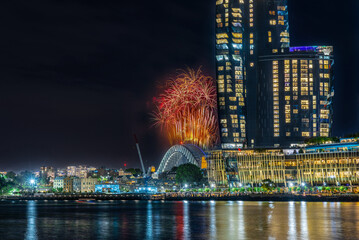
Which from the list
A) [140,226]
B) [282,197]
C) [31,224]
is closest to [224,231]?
[140,226]

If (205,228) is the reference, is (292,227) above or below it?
above

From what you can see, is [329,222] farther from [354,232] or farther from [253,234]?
[253,234]

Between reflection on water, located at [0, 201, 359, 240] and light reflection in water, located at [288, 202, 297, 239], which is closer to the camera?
light reflection in water, located at [288, 202, 297, 239]

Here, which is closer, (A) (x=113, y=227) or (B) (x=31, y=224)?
(A) (x=113, y=227)

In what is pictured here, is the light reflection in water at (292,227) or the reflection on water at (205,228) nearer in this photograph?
the light reflection in water at (292,227)

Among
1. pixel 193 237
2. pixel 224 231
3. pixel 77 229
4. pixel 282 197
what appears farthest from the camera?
pixel 282 197

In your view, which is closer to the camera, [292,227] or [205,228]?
[292,227]

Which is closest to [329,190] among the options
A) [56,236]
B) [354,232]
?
[354,232]

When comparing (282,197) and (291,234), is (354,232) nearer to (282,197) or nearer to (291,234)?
(291,234)

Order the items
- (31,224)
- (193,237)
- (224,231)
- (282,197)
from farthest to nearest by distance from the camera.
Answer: (282,197) < (31,224) < (224,231) < (193,237)
